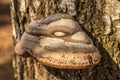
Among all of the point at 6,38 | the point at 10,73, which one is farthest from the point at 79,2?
the point at 6,38

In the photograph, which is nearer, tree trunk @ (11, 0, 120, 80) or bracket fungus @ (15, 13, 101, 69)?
bracket fungus @ (15, 13, 101, 69)

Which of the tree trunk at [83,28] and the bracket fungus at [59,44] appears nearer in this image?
the bracket fungus at [59,44]

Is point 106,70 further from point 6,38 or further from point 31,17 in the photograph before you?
point 6,38

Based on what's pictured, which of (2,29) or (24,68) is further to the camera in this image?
(2,29)

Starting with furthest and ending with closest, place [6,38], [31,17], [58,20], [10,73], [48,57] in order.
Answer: [6,38] → [10,73] → [31,17] → [58,20] → [48,57]
